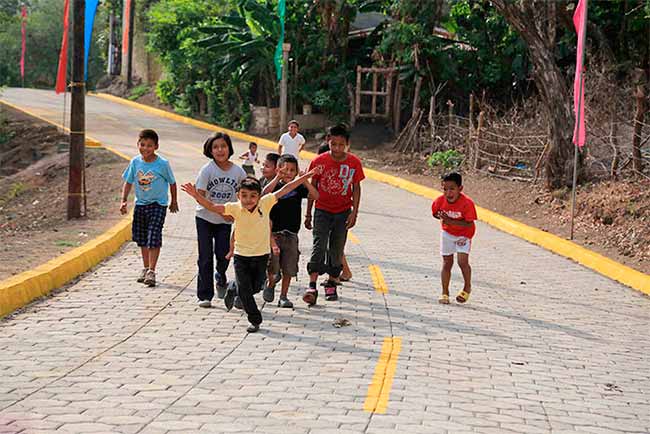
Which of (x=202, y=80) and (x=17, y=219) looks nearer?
(x=17, y=219)

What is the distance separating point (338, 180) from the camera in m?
9.46

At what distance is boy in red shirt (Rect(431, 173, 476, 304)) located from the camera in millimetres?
9461

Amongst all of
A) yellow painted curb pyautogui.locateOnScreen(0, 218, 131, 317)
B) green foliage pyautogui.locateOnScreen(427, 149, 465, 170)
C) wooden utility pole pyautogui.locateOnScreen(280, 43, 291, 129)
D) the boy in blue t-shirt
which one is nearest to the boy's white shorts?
the boy in blue t-shirt

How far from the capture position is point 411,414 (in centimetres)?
583

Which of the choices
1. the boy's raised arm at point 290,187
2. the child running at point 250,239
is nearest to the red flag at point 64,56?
the boy's raised arm at point 290,187

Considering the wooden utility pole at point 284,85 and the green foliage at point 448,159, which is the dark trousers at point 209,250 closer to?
the green foliage at point 448,159

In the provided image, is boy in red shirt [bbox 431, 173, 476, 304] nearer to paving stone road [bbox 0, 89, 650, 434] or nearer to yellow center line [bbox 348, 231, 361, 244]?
paving stone road [bbox 0, 89, 650, 434]

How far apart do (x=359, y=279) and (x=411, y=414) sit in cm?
519

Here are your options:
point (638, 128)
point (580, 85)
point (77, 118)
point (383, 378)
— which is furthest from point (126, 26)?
point (383, 378)

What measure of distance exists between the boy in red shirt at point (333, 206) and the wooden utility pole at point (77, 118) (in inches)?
272

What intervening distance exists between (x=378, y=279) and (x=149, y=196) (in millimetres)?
2788

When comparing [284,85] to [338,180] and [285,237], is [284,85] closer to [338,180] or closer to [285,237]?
[338,180]

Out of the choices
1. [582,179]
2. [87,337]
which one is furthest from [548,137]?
[87,337]

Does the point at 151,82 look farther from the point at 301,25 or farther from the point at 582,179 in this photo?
the point at 582,179
